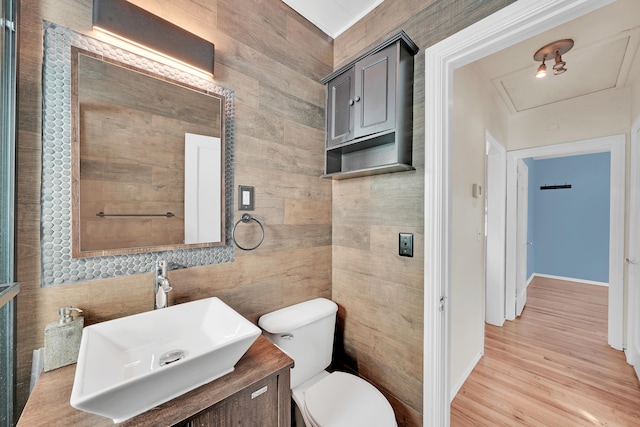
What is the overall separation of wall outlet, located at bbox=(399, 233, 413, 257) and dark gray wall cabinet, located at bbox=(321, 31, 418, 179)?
365mm

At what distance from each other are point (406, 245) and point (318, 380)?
0.96 m

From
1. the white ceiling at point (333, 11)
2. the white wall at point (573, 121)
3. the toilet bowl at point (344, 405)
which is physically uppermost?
the white ceiling at point (333, 11)

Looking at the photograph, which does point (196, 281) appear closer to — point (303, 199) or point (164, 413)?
point (164, 413)

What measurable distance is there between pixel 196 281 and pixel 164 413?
1.98 feet

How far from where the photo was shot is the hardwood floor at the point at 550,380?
64.6 inches

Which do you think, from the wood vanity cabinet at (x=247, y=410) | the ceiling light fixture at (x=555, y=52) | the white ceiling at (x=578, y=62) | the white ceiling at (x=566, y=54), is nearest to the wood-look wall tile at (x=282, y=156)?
the white ceiling at (x=566, y=54)

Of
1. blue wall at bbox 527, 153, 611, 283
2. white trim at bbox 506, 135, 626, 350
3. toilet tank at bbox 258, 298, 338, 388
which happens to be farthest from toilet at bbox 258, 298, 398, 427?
blue wall at bbox 527, 153, 611, 283

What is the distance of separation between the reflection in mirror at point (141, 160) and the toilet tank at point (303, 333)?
545 millimetres

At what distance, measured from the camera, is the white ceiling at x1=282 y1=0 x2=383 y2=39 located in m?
1.52

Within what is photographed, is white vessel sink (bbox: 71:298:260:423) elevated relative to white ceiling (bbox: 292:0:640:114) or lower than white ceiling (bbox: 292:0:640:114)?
lower

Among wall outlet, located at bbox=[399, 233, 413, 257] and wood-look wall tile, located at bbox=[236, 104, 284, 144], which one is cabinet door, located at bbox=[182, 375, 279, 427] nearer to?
wall outlet, located at bbox=[399, 233, 413, 257]

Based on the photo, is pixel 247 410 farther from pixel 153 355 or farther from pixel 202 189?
pixel 202 189

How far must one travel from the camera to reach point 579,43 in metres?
1.72

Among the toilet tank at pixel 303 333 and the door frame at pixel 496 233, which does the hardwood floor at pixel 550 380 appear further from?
the toilet tank at pixel 303 333
